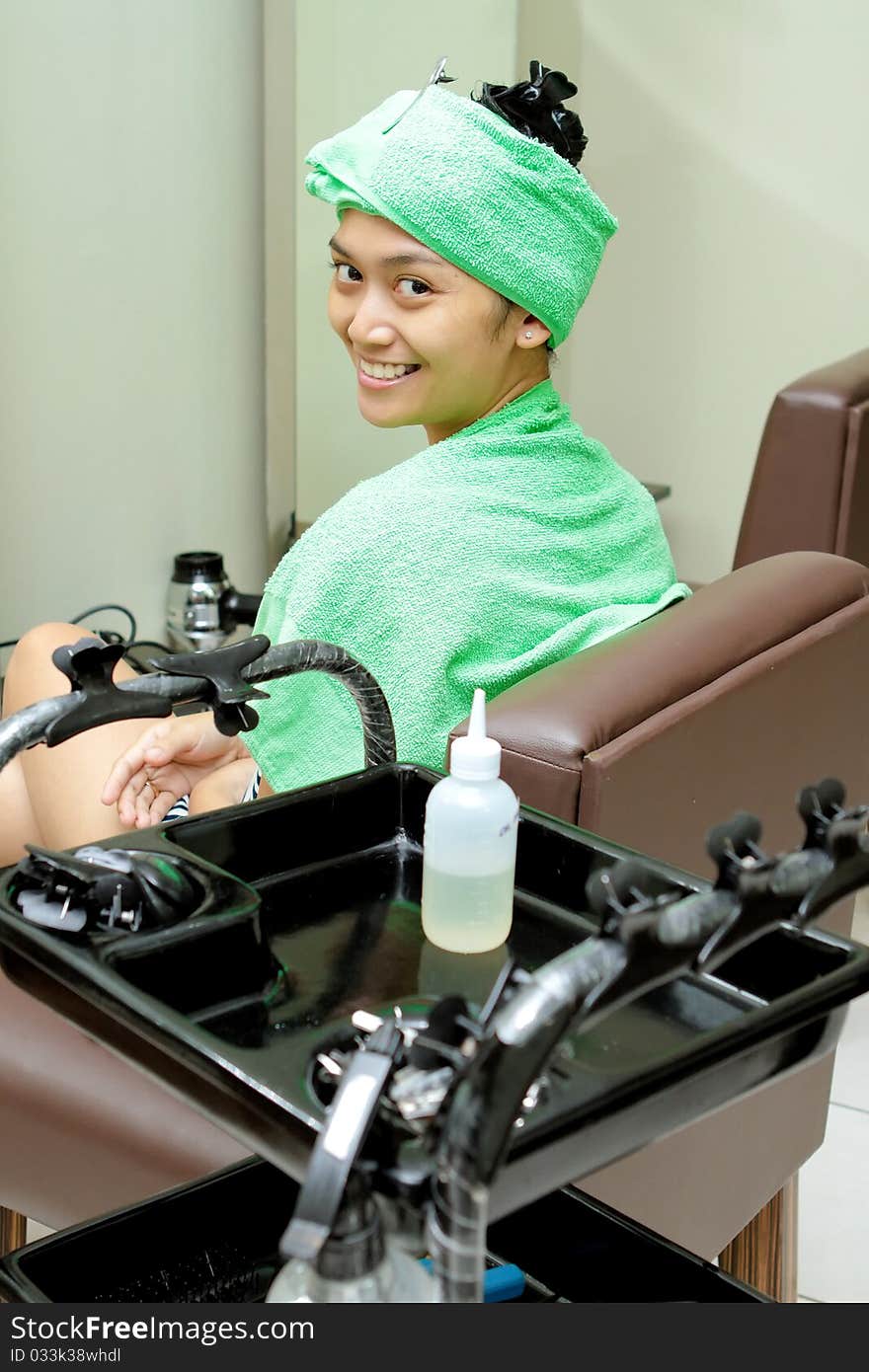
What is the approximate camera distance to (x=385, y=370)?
1.43 meters

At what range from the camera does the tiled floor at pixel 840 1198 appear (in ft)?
5.86

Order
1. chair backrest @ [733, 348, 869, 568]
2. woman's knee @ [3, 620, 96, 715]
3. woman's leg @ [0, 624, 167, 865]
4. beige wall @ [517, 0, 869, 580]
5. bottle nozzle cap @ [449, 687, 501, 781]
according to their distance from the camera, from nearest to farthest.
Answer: bottle nozzle cap @ [449, 687, 501, 781] → woman's leg @ [0, 624, 167, 865] → woman's knee @ [3, 620, 96, 715] → chair backrest @ [733, 348, 869, 568] → beige wall @ [517, 0, 869, 580]

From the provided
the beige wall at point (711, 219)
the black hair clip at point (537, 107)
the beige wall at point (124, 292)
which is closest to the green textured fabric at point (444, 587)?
the black hair clip at point (537, 107)

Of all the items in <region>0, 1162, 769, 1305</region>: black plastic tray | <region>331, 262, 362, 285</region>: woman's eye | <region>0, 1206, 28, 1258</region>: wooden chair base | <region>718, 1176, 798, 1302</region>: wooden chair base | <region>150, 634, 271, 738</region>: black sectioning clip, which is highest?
<region>331, 262, 362, 285</region>: woman's eye

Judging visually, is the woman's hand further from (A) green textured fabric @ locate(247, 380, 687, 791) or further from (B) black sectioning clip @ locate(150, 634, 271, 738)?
(B) black sectioning clip @ locate(150, 634, 271, 738)

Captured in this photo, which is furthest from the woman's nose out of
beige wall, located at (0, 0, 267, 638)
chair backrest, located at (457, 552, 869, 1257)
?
beige wall, located at (0, 0, 267, 638)

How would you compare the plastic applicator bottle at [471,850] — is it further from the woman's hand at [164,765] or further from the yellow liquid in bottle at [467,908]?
the woman's hand at [164,765]

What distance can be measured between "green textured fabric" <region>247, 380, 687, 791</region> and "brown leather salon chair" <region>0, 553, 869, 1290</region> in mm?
109

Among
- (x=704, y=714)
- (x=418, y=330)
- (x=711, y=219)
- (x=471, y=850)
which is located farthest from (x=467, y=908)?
(x=711, y=219)

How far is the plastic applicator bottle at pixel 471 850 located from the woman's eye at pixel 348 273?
0.65 meters

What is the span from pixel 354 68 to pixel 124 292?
670mm

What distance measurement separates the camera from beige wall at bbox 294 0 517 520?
9.64ft

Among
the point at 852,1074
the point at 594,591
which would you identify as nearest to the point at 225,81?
the point at 594,591

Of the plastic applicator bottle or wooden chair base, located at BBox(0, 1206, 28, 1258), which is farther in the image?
wooden chair base, located at BBox(0, 1206, 28, 1258)
